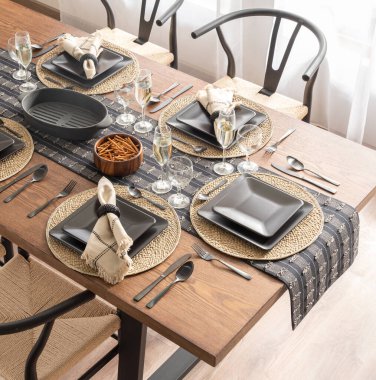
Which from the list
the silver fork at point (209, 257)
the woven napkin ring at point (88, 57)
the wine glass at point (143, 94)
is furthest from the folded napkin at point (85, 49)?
the silver fork at point (209, 257)

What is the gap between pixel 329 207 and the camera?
6.53 feet

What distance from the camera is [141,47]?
322 cm

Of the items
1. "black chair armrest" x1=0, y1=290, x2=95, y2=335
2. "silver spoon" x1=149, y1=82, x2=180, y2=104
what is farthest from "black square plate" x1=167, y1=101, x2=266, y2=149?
"black chair armrest" x1=0, y1=290, x2=95, y2=335

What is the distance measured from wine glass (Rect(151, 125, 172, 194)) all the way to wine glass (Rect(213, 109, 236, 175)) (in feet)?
0.50

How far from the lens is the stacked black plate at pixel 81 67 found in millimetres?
2457

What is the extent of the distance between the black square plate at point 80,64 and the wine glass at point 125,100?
170 millimetres

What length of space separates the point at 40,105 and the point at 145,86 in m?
0.36

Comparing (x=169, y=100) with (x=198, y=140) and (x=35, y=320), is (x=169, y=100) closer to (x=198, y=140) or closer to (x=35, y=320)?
(x=198, y=140)

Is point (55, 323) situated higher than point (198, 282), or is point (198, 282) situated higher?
point (198, 282)

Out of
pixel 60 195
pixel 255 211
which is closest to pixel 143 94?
pixel 60 195

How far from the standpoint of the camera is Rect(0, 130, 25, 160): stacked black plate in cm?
211

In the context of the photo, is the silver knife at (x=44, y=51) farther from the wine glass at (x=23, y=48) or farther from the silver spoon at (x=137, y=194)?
the silver spoon at (x=137, y=194)

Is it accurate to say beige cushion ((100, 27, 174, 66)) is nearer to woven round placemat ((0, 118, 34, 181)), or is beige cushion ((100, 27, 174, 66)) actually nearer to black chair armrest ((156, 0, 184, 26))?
black chair armrest ((156, 0, 184, 26))

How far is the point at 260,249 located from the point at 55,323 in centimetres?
61
